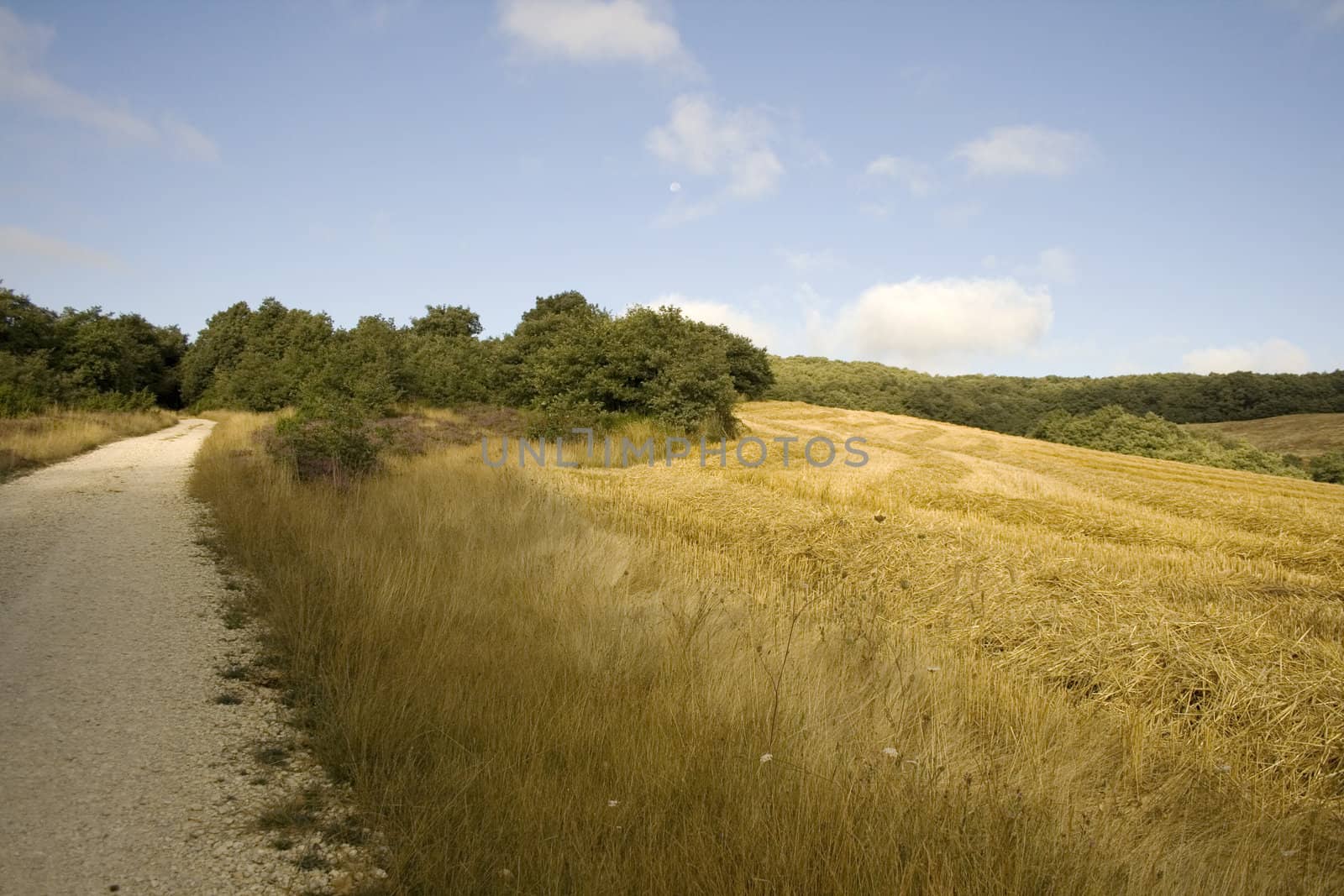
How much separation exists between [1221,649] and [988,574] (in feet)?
5.95

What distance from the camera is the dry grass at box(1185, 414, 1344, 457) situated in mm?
21312

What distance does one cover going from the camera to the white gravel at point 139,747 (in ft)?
7.89

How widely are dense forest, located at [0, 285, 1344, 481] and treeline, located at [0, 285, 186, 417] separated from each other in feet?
0.26

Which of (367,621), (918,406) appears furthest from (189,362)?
(367,621)

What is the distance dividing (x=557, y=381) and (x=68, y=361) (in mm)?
25038

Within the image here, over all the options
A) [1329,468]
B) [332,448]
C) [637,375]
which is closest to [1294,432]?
[1329,468]

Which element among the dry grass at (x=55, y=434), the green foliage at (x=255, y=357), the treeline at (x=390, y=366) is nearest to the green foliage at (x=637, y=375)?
the treeline at (x=390, y=366)

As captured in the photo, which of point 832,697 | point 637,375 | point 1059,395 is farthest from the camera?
point 1059,395

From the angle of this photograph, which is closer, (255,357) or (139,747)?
(139,747)

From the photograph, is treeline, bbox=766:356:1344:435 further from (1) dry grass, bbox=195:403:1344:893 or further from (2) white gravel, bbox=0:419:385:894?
(2) white gravel, bbox=0:419:385:894

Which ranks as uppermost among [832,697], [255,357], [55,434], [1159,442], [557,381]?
[255,357]

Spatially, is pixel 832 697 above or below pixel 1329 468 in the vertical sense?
below

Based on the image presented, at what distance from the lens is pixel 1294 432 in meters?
23.9

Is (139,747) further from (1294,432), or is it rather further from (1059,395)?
(1059,395)
